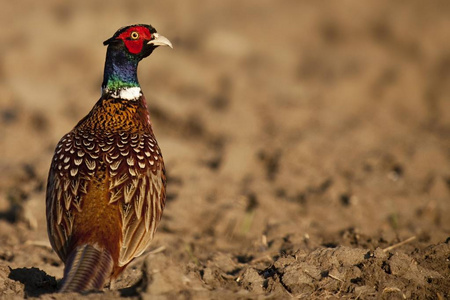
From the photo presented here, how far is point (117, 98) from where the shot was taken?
5.81 meters

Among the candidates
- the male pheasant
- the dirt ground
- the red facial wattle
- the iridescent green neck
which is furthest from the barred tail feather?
the red facial wattle

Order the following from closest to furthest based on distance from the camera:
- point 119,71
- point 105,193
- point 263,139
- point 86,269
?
1. point 86,269
2. point 105,193
3. point 119,71
4. point 263,139

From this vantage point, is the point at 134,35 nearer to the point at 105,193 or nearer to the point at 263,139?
the point at 105,193

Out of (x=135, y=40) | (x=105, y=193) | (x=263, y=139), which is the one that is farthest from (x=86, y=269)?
(x=263, y=139)

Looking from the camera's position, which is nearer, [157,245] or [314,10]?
[157,245]

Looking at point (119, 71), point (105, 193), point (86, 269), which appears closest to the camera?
point (86, 269)

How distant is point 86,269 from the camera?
4.45 meters

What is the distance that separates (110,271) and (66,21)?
1001cm

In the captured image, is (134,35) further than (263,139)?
No

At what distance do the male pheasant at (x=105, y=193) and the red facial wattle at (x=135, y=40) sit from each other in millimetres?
361

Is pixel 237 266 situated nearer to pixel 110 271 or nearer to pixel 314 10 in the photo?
pixel 110 271

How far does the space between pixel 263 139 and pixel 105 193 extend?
5.11 metres

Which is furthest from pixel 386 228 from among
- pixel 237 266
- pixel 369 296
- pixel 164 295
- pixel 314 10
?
pixel 314 10

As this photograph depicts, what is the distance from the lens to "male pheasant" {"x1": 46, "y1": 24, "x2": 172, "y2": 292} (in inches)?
182
